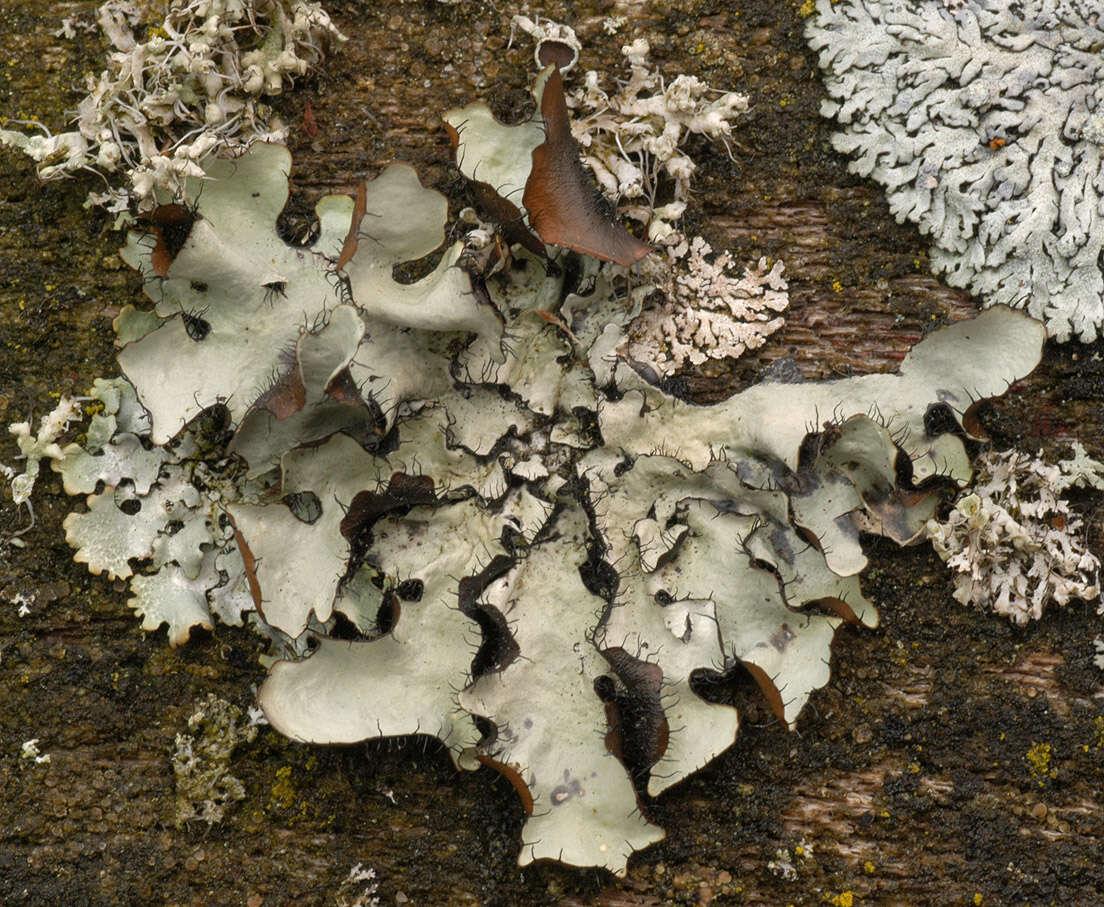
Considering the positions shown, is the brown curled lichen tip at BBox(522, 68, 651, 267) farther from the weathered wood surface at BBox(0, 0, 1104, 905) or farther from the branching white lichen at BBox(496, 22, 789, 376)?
the weathered wood surface at BBox(0, 0, 1104, 905)

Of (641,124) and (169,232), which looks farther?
(641,124)

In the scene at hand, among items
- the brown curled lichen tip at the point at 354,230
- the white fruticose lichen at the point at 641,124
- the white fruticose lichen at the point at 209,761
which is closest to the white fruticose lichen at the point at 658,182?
the white fruticose lichen at the point at 641,124

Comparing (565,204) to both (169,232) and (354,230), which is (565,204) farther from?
(169,232)

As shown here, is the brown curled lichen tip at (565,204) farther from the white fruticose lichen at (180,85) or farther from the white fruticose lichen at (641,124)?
the white fruticose lichen at (180,85)

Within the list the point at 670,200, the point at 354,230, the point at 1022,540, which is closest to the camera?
the point at 354,230

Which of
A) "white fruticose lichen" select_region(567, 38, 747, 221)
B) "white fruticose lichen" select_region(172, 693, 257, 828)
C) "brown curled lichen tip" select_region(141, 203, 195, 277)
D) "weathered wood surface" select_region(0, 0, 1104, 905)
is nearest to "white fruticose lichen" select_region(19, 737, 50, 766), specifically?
"weathered wood surface" select_region(0, 0, 1104, 905)

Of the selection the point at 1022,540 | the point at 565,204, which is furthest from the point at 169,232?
the point at 1022,540
